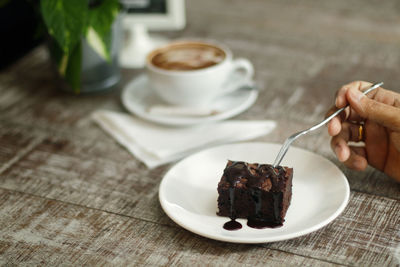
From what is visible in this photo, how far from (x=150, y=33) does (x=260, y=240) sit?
1.22 metres

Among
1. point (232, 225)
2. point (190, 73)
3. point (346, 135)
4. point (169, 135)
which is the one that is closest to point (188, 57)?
point (190, 73)

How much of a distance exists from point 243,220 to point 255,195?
6cm

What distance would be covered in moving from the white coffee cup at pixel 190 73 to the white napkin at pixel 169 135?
3.3 inches

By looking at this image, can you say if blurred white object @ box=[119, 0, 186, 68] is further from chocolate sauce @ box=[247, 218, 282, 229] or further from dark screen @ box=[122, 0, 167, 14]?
chocolate sauce @ box=[247, 218, 282, 229]

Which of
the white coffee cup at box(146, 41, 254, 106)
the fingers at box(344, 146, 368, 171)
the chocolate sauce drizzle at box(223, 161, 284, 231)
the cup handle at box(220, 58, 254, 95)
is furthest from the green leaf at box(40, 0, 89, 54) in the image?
the fingers at box(344, 146, 368, 171)

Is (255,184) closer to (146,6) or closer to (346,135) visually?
(346,135)

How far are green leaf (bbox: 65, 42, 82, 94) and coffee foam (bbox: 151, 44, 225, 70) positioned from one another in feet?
0.65

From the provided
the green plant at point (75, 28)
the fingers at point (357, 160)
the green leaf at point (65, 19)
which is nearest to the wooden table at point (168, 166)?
the fingers at point (357, 160)

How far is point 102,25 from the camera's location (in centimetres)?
133

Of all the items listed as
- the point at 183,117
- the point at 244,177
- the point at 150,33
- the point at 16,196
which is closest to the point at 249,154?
the point at 244,177

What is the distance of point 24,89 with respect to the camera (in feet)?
5.04

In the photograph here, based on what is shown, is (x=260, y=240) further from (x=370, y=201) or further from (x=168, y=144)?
(x=168, y=144)

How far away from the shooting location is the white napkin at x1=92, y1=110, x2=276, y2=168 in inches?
45.7

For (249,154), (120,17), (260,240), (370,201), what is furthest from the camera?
(120,17)
